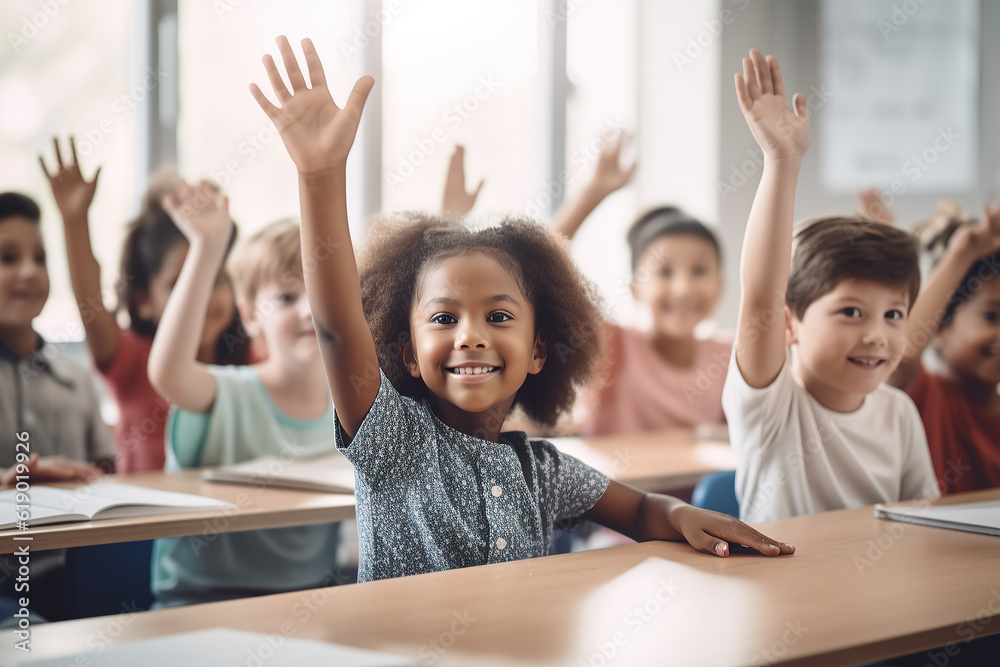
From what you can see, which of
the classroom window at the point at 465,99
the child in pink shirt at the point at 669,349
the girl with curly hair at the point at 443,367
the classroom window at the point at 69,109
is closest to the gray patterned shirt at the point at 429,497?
the girl with curly hair at the point at 443,367

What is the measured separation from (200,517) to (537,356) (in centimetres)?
59

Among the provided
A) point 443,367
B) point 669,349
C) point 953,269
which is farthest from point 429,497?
point 669,349

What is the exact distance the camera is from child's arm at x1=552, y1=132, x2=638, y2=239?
2223 mm

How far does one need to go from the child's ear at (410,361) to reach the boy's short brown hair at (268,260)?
94cm

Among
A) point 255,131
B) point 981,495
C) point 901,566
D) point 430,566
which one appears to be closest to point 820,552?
point 901,566

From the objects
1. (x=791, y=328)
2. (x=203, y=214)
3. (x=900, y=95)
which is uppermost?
(x=900, y=95)

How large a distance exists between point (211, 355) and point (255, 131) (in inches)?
50.8

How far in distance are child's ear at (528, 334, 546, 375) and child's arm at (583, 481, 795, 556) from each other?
208mm

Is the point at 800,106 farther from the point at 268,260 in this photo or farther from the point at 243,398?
the point at 243,398

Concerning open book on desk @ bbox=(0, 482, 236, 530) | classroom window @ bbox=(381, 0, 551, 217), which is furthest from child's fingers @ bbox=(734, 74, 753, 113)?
classroom window @ bbox=(381, 0, 551, 217)

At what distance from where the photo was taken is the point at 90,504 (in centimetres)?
142

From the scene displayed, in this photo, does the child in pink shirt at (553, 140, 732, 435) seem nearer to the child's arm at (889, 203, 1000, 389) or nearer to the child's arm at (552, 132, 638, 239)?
the child's arm at (552, 132, 638, 239)

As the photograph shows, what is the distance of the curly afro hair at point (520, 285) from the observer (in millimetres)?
1265

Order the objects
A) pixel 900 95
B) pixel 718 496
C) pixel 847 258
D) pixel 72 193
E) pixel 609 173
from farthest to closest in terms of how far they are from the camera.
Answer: pixel 900 95
pixel 609 173
pixel 72 193
pixel 718 496
pixel 847 258
